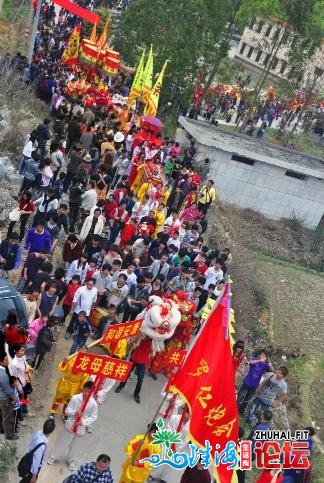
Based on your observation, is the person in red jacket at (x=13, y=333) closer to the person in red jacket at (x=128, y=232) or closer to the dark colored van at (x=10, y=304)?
the dark colored van at (x=10, y=304)

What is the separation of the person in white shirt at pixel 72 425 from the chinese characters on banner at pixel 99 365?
0.60 meters

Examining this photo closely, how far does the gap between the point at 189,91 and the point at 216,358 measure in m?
24.6

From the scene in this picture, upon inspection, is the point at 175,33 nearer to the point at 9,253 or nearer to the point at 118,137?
the point at 118,137

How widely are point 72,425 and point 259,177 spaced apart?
59.7ft

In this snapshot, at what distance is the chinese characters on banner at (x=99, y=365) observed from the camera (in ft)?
27.9

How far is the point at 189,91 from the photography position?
30.7 metres

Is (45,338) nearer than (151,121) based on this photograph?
Yes

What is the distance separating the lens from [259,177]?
2594 cm

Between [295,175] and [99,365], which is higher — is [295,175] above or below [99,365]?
above

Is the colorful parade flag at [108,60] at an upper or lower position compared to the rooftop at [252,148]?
upper

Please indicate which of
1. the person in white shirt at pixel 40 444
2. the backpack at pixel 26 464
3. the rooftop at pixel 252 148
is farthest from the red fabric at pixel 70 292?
the rooftop at pixel 252 148

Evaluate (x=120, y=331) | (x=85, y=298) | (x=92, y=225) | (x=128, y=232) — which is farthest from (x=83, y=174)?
(x=120, y=331)

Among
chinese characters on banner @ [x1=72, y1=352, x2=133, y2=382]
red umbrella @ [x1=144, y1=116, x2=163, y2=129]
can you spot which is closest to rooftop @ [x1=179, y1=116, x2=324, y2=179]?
red umbrella @ [x1=144, y1=116, x2=163, y2=129]

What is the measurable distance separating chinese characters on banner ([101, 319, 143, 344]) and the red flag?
6.25 feet
